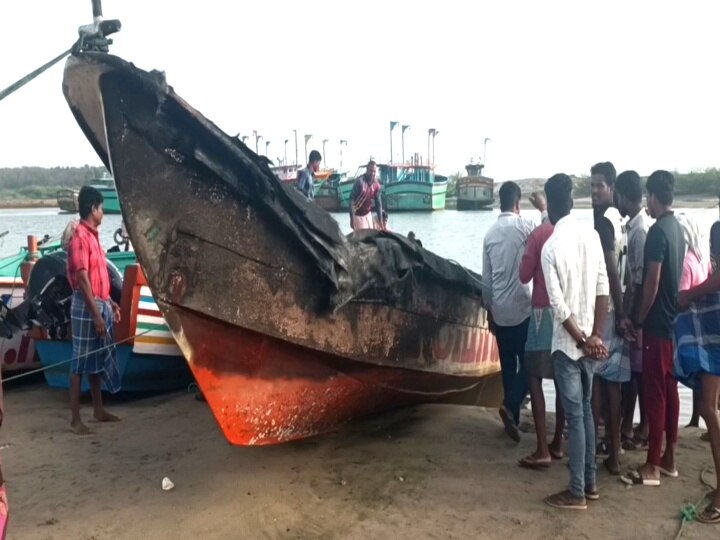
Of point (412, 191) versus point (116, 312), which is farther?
point (412, 191)

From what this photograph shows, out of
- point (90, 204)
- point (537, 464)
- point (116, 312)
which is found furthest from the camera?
point (116, 312)

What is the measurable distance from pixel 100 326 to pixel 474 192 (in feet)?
159

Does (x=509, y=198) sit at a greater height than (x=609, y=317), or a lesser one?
greater

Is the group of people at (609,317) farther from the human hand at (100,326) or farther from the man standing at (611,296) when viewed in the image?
the human hand at (100,326)

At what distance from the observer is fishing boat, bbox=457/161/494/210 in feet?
173

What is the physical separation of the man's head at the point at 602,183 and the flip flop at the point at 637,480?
1802 millimetres

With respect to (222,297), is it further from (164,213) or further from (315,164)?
(315,164)

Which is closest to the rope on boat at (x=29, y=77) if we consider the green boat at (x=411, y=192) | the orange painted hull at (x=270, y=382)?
the orange painted hull at (x=270, y=382)

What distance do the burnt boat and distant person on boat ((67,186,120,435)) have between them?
128 centimetres

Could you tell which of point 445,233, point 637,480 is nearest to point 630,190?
point 637,480

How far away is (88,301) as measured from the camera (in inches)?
220

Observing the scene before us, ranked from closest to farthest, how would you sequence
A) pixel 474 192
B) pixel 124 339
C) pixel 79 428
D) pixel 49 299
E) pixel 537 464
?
pixel 537 464, pixel 79 428, pixel 124 339, pixel 49 299, pixel 474 192

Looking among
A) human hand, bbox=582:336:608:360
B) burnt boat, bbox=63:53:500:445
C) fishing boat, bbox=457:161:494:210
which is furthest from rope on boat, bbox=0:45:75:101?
fishing boat, bbox=457:161:494:210

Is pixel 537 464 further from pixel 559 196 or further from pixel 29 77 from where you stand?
pixel 29 77
